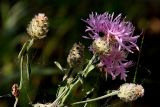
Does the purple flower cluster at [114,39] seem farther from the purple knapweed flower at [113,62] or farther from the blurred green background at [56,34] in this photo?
the blurred green background at [56,34]

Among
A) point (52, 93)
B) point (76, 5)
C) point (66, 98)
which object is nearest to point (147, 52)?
point (76, 5)

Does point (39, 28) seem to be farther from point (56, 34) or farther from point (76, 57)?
point (56, 34)

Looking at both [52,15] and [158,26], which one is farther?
[158,26]

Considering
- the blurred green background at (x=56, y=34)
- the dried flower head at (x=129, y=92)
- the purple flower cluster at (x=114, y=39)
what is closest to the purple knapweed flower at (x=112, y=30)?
the purple flower cluster at (x=114, y=39)

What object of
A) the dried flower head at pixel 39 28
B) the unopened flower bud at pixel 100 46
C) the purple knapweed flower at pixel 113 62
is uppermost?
the dried flower head at pixel 39 28

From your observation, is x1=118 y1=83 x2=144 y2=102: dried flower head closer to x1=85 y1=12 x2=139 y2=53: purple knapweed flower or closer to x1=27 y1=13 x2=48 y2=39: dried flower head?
x1=85 y1=12 x2=139 y2=53: purple knapweed flower

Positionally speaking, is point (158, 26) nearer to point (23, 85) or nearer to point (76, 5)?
point (76, 5)

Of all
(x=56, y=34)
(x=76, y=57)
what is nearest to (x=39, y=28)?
(x=76, y=57)
